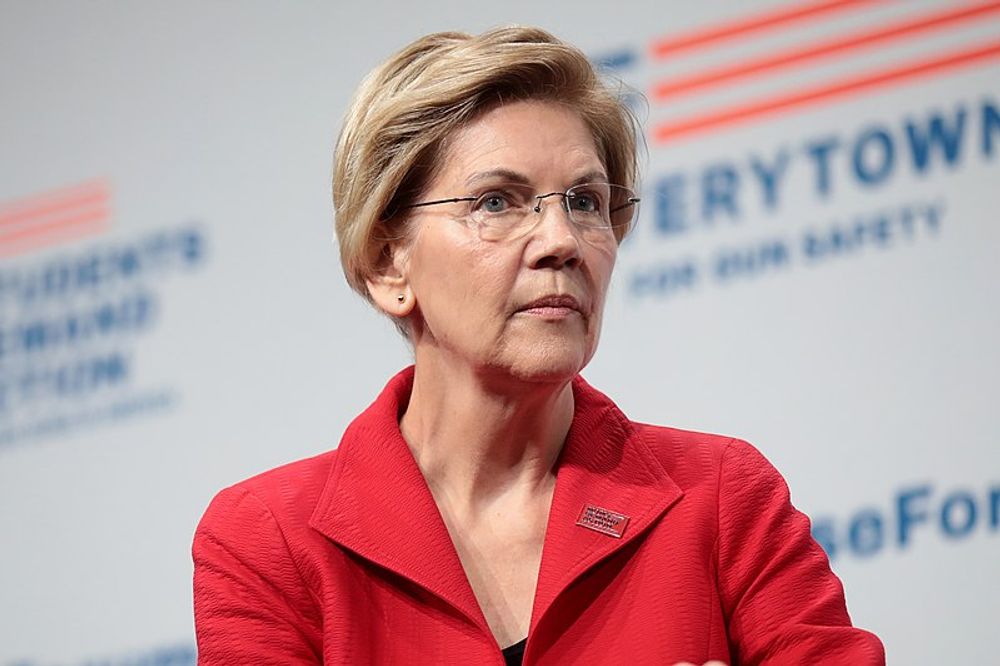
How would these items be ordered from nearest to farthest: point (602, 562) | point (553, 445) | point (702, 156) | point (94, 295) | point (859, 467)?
→ point (602, 562), point (553, 445), point (859, 467), point (702, 156), point (94, 295)

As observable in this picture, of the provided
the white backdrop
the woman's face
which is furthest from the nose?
the white backdrop

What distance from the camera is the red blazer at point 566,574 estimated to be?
6.66ft

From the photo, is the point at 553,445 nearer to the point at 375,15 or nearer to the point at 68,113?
the point at 375,15

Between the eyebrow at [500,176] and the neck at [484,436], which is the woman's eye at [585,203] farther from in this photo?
the neck at [484,436]

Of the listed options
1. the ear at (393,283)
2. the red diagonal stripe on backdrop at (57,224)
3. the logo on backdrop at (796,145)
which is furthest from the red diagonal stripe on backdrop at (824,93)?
the red diagonal stripe on backdrop at (57,224)

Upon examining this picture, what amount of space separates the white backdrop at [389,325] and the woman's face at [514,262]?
1028 millimetres

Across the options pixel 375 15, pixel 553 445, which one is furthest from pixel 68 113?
pixel 553 445

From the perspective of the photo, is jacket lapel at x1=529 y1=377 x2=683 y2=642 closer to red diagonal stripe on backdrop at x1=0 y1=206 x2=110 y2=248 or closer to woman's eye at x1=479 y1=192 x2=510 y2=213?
woman's eye at x1=479 y1=192 x2=510 y2=213

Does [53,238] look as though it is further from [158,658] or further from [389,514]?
[389,514]

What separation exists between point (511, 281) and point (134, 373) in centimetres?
211

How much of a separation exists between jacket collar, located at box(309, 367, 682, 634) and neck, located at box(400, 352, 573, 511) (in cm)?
4

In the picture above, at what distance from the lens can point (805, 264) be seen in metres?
3.14

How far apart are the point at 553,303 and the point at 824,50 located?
1.34 meters

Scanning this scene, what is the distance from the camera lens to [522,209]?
2154 millimetres
